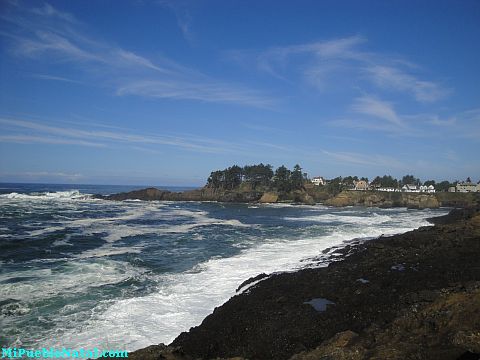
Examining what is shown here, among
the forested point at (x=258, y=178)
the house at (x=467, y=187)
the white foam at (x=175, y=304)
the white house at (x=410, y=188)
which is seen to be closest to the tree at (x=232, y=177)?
the forested point at (x=258, y=178)

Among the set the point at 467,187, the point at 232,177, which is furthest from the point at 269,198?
the point at 467,187

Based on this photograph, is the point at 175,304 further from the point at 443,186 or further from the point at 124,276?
the point at 443,186

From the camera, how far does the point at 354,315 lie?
10516 millimetres

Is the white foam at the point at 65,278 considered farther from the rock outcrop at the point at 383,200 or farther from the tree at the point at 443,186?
the tree at the point at 443,186

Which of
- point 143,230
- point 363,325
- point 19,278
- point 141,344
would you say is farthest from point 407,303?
point 143,230

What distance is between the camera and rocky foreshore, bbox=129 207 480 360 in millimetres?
7098

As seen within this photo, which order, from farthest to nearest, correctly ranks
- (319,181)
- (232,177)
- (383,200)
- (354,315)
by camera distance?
1. (319,181)
2. (232,177)
3. (383,200)
4. (354,315)

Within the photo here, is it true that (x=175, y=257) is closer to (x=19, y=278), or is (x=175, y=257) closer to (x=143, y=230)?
(x=19, y=278)

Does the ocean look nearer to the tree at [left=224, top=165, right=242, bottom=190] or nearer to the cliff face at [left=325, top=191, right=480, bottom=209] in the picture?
the cliff face at [left=325, top=191, right=480, bottom=209]

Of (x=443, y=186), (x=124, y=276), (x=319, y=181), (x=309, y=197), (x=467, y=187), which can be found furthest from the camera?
(x=319, y=181)

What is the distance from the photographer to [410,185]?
150 metres

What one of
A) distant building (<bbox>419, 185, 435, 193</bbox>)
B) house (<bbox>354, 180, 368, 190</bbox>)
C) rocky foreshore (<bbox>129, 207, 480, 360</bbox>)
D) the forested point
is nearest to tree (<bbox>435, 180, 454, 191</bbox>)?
distant building (<bbox>419, 185, 435, 193</bbox>)

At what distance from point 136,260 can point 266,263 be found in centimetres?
766

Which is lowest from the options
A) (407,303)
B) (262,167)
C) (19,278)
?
(19,278)
